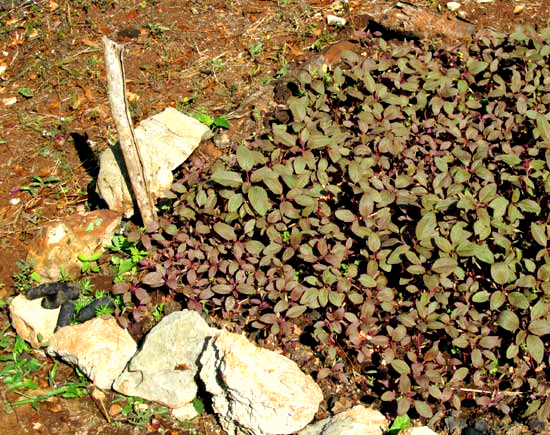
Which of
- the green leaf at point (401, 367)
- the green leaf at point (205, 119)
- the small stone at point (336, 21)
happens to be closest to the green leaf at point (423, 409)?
the green leaf at point (401, 367)

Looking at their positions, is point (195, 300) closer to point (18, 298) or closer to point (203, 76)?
point (18, 298)

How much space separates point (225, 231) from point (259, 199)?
26 cm

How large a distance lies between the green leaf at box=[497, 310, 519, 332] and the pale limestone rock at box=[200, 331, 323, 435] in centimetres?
97

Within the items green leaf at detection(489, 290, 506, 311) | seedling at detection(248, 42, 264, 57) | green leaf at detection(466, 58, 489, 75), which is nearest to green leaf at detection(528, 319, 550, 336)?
green leaf at detection(489, 290, 506, 311)

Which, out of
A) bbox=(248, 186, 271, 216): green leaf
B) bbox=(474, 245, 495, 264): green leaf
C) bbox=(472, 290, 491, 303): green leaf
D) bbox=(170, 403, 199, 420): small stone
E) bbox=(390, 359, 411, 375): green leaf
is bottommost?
bbox=(170, 403, 199, 420): small stone

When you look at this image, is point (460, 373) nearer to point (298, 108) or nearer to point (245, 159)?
point (245, 159)

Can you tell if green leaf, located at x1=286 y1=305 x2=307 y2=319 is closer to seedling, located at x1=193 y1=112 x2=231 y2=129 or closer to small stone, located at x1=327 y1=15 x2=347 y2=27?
seedling, located at x1=193 y1=112 x2=231 y2=129

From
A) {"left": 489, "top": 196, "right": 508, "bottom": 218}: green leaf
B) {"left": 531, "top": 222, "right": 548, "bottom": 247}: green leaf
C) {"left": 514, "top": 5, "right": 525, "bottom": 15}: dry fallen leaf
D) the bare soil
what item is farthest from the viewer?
{"left": 514, "top": 5, "right": 525, "bottom": 15}: dry fallen leaf

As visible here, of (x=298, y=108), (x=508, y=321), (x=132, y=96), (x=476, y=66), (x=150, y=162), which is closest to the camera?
(x=508, y=321)

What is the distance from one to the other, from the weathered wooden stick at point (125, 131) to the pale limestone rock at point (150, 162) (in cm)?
13

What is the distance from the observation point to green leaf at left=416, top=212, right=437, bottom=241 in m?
3.86

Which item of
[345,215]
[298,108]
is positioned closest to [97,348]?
[345,215]

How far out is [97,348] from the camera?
390 centimetres

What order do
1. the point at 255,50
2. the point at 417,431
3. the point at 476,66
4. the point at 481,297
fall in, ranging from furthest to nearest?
the point at 255,50 < the point at 476,66 < the point at 481,297 < the point at 417,431
